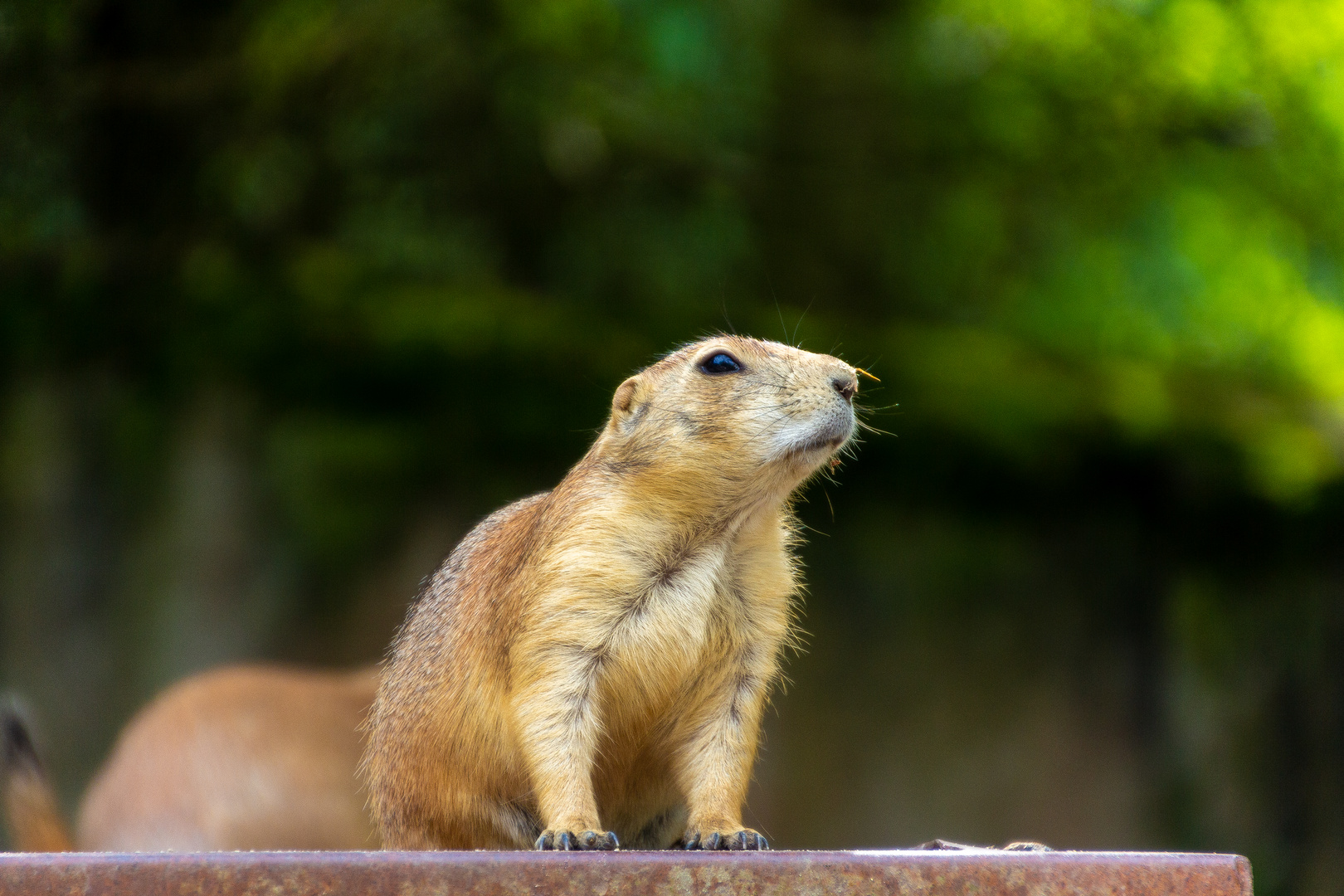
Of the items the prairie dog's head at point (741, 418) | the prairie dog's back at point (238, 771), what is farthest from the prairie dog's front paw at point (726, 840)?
the prairie dog's back at point (238, 771)

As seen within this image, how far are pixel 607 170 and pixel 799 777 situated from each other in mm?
4431

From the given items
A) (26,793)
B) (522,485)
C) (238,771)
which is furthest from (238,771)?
(522,485)

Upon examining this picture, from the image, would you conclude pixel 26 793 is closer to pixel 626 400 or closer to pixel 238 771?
pixel 238 771

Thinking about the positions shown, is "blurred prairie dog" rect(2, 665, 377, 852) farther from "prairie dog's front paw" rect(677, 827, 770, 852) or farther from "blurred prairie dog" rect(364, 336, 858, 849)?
"prairie dog's front paw" rect(677, 827, 770, 852)

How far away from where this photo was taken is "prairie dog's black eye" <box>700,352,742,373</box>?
3477 mm

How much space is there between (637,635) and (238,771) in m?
4.41

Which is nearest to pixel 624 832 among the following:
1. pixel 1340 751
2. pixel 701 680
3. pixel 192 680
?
pixel 701 680

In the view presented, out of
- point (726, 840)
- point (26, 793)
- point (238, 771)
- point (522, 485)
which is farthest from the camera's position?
point (522, 485)

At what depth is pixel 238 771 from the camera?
6.89 metres

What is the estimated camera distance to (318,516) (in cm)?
810

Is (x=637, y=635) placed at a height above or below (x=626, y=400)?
below

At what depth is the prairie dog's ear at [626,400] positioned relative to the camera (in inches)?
140

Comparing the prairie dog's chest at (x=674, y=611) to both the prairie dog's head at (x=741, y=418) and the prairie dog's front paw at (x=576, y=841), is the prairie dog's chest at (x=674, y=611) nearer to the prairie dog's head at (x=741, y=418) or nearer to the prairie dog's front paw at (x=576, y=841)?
the prairie dog's head at (x=741, y=418)

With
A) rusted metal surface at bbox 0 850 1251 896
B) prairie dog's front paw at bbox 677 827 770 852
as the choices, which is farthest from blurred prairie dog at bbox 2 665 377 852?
rusted metal surface at bbox 0 850 1251 896
